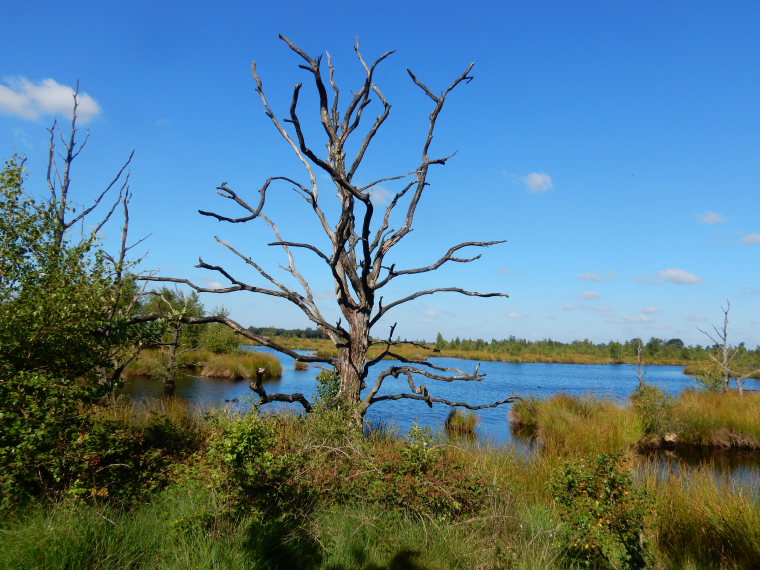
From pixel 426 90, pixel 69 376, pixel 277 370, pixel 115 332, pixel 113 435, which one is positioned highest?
pixel 426 90

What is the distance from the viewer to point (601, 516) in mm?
3996

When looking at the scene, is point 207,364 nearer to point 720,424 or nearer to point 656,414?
point 656,414

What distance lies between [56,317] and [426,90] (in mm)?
6369

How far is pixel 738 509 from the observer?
18.5ft

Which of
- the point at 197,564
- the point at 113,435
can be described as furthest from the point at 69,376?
the point at 197,564

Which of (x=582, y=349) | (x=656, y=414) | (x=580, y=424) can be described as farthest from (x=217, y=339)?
(x=582, y=349)

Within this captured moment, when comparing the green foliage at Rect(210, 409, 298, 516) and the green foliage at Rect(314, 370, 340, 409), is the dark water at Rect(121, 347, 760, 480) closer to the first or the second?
the green foliage at Rect(314, 370, 340, 409)

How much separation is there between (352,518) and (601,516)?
7.51 ft

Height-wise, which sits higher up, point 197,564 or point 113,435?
point 113,435

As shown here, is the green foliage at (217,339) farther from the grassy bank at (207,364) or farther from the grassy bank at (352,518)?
the grassy bank at (352,518)

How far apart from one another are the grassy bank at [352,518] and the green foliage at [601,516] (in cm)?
1

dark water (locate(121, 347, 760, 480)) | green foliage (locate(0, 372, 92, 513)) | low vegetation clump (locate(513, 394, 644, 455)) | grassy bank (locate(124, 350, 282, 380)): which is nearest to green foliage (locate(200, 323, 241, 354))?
grassy bank (locate(124, 350, 282, 380))

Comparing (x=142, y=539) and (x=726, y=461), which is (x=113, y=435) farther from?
(x=726, y=461)

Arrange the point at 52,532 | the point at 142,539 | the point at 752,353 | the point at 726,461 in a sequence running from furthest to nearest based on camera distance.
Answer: the point at 752,353 → the point at 726,461 → the point at 142,539 → the point at 52,532
